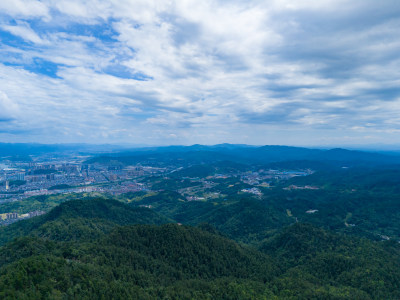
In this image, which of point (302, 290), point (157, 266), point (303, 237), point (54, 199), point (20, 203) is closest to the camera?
point (302, 290)

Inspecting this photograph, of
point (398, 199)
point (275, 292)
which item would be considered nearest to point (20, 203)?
point (275, 292)

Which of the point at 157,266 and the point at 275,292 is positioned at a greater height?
the point at 157,266

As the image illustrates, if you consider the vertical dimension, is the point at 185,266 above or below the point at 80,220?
below

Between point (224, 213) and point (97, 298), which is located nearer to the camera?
point (97, 298)

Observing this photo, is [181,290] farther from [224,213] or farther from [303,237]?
[224,213]

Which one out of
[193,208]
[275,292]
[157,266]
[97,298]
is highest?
[97,298]

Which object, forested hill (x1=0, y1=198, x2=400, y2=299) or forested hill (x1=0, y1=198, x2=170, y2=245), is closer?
forested hill (x1=0, y1=198, x2=400, y2=299)

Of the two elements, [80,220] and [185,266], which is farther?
[80,220]

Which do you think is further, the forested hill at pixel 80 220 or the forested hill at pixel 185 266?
the forested hill at pixel 80 220
